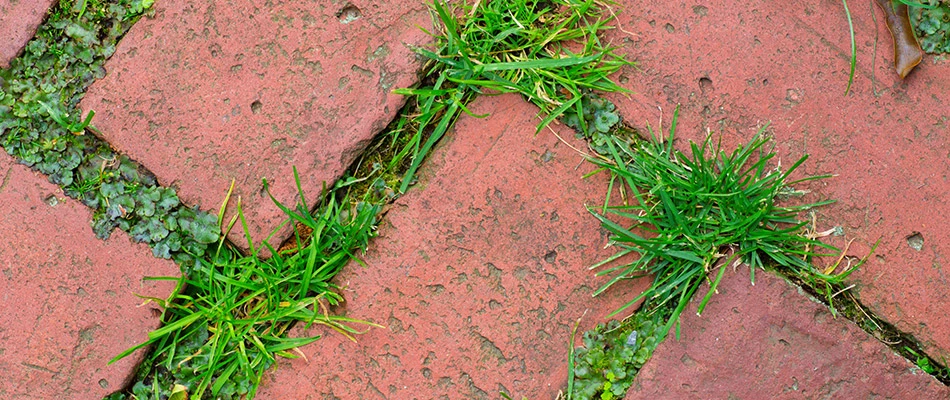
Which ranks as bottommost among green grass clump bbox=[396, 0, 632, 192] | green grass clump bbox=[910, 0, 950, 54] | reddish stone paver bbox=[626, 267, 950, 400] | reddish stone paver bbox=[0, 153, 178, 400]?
reddish stone paver bbox=[0, 153, 178, 400]

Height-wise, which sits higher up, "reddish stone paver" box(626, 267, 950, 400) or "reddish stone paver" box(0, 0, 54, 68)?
"reddish stone paver" box(0, 0, 54, 68)

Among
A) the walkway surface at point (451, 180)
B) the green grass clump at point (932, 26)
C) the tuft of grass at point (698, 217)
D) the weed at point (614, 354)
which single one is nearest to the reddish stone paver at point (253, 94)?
the walkway surface at point (451, 180)

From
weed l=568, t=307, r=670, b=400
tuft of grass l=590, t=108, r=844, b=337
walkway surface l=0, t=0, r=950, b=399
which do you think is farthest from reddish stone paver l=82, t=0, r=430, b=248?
weed l=568, t=307, r=670, b=400

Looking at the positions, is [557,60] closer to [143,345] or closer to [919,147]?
[919,147]

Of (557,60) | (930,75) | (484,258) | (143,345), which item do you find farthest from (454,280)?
(930,75)

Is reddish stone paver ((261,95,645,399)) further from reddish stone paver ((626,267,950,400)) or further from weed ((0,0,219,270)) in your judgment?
weed ((0,0,219,270))

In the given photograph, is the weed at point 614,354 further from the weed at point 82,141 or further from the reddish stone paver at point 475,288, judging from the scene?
the weed at point 82,141

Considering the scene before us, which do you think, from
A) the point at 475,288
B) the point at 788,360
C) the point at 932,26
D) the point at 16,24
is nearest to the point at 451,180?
the point at 475,288
